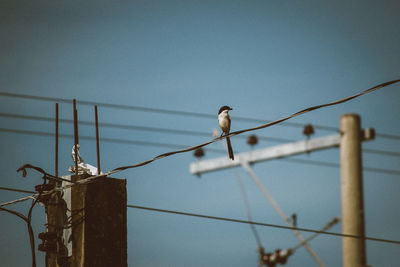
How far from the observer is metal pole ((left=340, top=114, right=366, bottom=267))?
41.9 ft

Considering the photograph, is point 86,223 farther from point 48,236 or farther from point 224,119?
point 224,119

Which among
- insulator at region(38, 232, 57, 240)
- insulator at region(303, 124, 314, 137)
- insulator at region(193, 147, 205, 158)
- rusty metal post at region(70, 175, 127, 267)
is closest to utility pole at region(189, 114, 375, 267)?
insulator at region(303, 124, 314, 137)

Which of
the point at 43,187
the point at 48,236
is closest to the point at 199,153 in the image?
the point at 43,187

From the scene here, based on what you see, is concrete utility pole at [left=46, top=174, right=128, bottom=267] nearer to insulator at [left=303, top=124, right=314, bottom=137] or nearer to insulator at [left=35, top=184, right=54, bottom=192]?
insulator at [left=35, top=184, right=54, bottom=192]

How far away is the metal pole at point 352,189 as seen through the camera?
12766 millimetres

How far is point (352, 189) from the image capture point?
43.1 feet

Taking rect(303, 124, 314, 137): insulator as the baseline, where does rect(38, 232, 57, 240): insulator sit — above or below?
below

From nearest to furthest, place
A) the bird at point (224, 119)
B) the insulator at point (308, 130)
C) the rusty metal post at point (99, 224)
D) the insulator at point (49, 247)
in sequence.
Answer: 1. the rusty metal post at point (99, 224)
2. the insulator at point (49, 247)
3. the bird at point (224, 119)
4. the insulator at point (308, 130)

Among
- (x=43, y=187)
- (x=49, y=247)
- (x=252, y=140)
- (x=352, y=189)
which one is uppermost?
(x=252, y=140)

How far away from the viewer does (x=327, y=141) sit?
14516mm

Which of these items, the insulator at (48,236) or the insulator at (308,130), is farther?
the insulator at (308,130)

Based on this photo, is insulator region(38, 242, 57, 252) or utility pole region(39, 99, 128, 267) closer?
utility pole region(39, 99, 128, 267)

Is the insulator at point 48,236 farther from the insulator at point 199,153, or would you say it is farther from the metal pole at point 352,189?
the insulator at point 199,153

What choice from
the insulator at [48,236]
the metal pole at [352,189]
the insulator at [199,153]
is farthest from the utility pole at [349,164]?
the insulator at [48,236]
